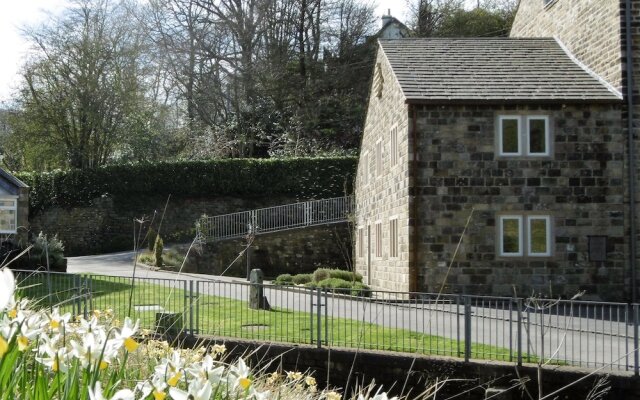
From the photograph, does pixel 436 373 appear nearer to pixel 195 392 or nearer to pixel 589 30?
pixel 195 392

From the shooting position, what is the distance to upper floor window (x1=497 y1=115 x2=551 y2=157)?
68.5 ft

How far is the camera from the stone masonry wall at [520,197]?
20.6m

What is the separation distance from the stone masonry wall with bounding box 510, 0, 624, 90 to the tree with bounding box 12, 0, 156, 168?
930 inches

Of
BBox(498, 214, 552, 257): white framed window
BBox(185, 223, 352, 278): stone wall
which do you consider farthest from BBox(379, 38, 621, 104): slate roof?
BBox(185, 223, 352, 278): stone wall

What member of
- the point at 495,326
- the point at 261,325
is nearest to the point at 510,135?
the point at 495,326

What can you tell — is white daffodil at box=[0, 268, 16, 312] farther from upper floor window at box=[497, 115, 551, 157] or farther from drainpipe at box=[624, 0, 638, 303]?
drainpipe at box=[624, 0, 638, 303]

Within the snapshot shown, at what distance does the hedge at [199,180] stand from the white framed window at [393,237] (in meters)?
14.6

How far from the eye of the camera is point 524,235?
20.8 metres

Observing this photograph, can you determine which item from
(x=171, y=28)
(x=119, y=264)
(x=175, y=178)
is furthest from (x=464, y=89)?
(x=171, y=28)

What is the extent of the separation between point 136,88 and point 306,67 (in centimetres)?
909

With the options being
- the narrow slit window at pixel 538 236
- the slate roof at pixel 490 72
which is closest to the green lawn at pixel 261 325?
the narrow slit window at pixel 538 236

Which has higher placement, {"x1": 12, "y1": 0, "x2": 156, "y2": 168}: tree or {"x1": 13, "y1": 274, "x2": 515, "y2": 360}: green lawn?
{"x1": 12, "y1": 0, "x2": 156, "y2": 168}: tree

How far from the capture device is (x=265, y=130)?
45.3 m

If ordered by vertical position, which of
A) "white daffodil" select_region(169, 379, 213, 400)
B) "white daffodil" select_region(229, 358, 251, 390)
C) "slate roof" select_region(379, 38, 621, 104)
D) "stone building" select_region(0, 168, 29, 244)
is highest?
"slate roof" select_region(379, 38, 621, 104)
